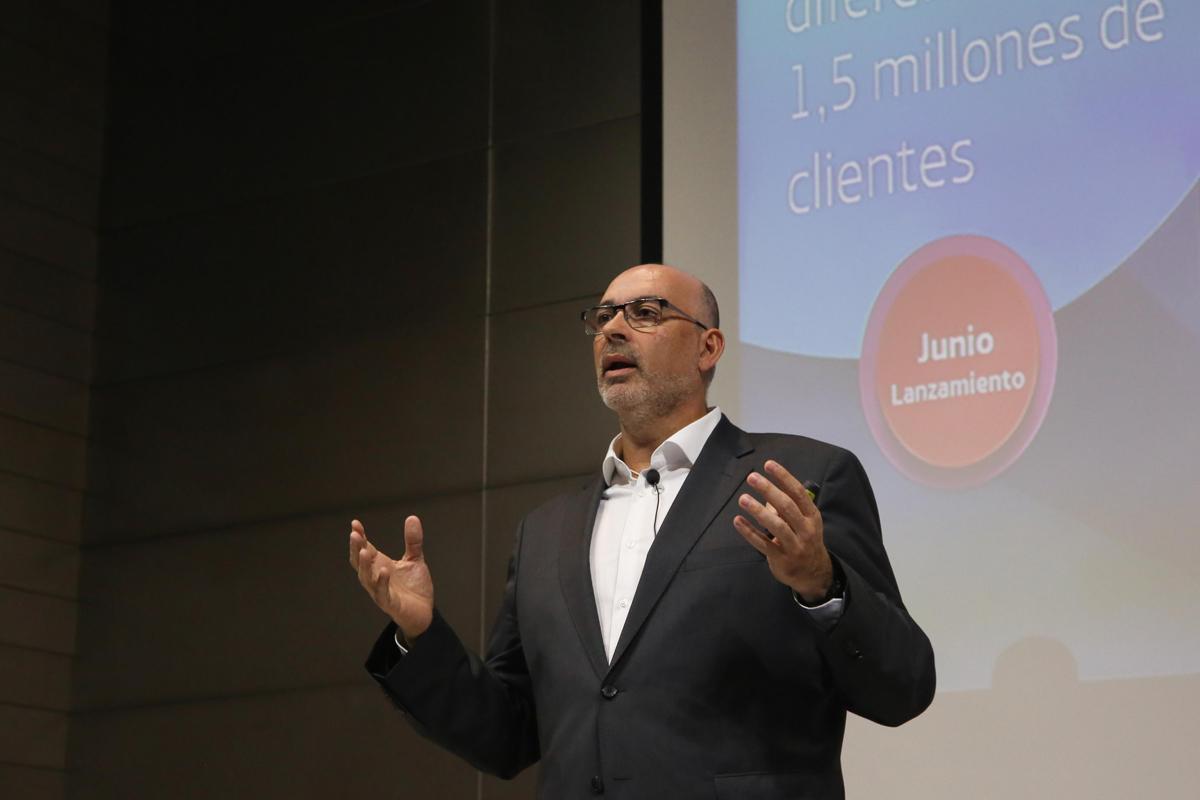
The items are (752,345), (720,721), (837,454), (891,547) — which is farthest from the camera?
(752,345)

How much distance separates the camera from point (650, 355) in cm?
267

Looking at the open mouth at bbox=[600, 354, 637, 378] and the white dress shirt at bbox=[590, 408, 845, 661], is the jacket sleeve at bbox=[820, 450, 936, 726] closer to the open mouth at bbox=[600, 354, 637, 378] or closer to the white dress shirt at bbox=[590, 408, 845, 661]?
the white dress shirt at bbox=[590, 408, 845, 661]

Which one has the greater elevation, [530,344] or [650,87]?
[650,87]

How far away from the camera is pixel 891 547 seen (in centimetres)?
362

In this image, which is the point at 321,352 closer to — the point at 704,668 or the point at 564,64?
the point at 564,64

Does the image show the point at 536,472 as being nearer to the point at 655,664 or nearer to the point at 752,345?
the point at 752,345

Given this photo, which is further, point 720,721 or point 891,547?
point 891,547

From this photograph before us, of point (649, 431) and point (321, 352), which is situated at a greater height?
point (321, 352)

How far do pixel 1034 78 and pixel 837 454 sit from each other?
1542 millimetres

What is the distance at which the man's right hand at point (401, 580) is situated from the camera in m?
2.43

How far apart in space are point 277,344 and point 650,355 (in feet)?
8.42

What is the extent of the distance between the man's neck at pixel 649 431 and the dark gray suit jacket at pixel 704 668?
0.09 metres

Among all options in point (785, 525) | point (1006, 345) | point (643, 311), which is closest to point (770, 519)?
point (785, 525)

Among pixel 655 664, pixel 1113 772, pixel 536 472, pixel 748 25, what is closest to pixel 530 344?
pixel 536 472
